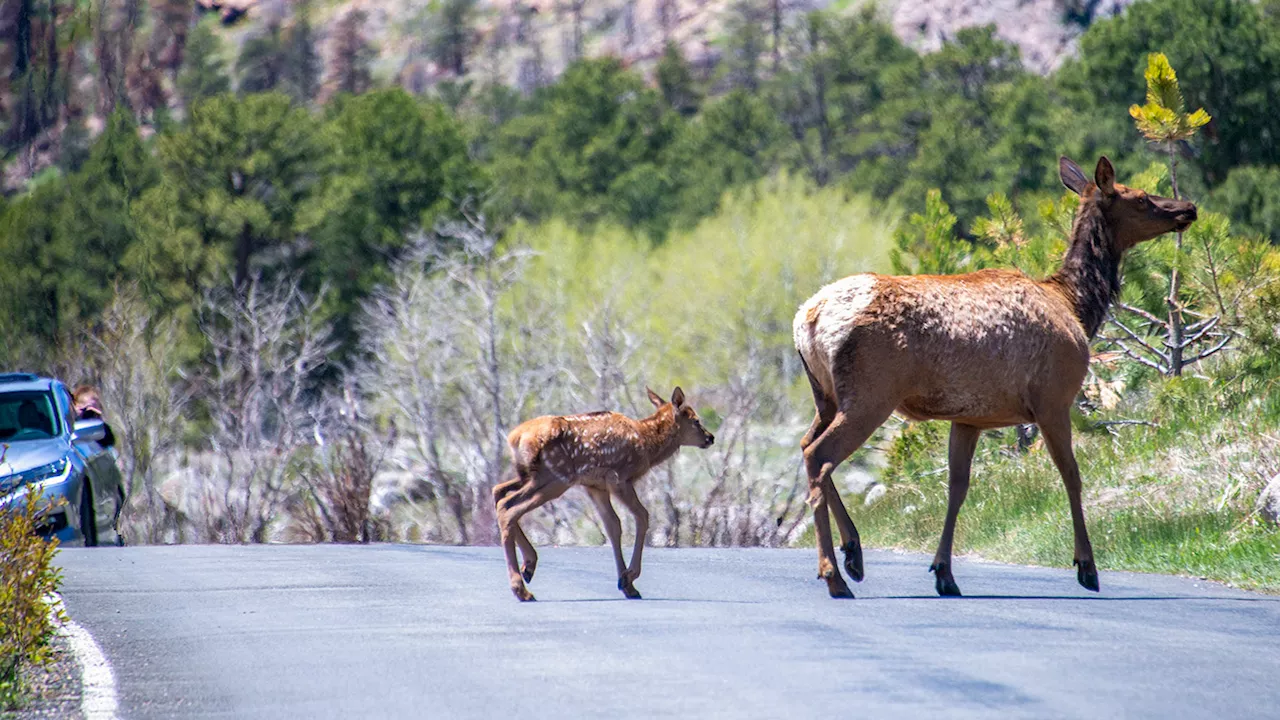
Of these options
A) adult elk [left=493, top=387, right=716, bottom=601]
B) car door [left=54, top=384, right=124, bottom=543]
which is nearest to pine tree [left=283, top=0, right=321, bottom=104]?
car door [left=54, top=384, right=124, bottom=543]

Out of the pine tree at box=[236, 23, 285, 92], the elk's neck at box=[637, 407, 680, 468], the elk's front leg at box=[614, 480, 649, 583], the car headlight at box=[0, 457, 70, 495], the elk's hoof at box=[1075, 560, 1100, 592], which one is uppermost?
the pine tree at box=[236, 23, 285, 92]

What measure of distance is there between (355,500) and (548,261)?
46.7 meters

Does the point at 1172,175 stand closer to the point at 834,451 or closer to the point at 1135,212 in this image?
the point at 1135,212

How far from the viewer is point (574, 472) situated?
12.9 m

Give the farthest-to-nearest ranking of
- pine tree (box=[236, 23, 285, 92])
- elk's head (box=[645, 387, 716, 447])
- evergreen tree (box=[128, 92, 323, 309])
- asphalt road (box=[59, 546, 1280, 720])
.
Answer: pine tree (box=[236, 23, 285, 92]) < evergreen tree (box=[128, 92, 323, 309]) < elk's head (box=[645, 387, 716, 447]) < asphalt road (box=[59, 546, 1280, 720])

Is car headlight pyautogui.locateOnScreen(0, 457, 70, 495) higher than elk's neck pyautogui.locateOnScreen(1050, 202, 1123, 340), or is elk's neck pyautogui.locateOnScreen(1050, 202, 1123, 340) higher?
elk's neck pyautogui.locateOnScreen(1050, 202, 1123, 340)

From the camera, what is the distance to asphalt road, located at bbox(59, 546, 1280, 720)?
8.23 metres

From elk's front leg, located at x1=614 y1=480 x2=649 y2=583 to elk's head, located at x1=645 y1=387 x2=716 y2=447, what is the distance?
995 mm

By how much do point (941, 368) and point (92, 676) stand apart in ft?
18.5

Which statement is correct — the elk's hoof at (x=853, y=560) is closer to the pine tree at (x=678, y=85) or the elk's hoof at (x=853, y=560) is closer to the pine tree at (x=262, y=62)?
the pine tree at (x=678, y=85)

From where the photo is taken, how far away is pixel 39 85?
55.8m

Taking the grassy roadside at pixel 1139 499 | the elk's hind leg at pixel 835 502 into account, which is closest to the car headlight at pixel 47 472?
the grassy roadside at pixel 1139 499

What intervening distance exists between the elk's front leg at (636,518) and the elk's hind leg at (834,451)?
133 cm

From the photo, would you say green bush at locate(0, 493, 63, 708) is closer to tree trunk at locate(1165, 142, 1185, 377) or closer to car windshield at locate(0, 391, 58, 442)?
car windshield at locate(0, 391, 58, 442)
